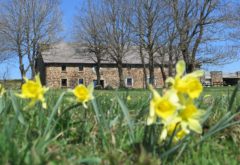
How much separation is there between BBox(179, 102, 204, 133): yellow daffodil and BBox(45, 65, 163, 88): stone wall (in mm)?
52890

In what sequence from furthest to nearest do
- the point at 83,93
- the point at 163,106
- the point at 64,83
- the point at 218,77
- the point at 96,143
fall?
1. the point at 218,77
2. the point at 64,83
3. the point at 96,143
4. the point at 83,93
5. the point at 163,106

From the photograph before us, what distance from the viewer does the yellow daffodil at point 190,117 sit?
1.35 metres

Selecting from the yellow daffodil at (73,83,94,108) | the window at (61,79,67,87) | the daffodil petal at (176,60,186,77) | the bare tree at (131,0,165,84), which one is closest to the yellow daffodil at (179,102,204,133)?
the daffodil petal at (176,60,186,77)

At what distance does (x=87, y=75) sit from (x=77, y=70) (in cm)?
164

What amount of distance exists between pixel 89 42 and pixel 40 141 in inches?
1706

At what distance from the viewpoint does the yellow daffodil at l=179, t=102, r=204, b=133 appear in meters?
1.35

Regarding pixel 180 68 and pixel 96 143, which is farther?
pixel 96 143

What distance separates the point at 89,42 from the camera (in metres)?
44.3

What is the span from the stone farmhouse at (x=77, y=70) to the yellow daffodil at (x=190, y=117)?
51.8 m

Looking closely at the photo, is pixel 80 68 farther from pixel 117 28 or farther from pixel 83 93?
pixel 83 93

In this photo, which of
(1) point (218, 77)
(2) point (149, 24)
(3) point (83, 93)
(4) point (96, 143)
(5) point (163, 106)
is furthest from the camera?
(1) point (218, 77)

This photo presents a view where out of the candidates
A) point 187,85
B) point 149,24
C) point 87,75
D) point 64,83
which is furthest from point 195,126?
point 87,75

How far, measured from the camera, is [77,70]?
55281 millimetres

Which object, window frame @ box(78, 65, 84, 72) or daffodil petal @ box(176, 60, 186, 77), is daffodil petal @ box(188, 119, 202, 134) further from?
window frame @ box(78, 65, 84, 72)
